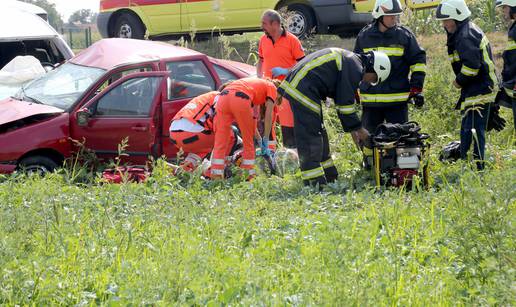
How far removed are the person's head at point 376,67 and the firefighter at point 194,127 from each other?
161cm

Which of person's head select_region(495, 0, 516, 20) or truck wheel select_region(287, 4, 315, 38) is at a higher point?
person's head select_region(495, 0, 516, 20)

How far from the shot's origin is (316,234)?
574cm

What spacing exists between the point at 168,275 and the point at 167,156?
15.0 feet

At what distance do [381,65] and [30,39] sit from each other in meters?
6.00

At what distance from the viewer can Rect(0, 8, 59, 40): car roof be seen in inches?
454

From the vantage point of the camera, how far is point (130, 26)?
17.4 metres

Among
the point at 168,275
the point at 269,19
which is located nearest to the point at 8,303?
the point at 168,275

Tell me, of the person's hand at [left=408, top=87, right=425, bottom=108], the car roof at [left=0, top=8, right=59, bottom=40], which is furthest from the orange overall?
the car roof at [left=0, top=8, right=59, bottom=40]

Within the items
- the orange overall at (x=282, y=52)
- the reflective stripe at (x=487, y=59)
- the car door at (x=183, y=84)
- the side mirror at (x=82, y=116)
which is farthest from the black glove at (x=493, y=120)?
the side mirror at (x=82, y=116)

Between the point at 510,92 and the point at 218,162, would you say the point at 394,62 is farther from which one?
the point at 218,162

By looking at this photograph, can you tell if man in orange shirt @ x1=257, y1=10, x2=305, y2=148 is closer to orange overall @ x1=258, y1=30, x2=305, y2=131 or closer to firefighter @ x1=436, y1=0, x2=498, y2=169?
orange overall @ x1=258, y1=30, x2=305, y2=131

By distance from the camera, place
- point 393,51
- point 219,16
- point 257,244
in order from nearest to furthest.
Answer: point 257,244 → point 393,51 → point 219,16

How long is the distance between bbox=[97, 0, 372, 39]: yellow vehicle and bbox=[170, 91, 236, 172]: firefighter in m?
6.19

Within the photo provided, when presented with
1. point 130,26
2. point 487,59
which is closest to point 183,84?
point 487,59
